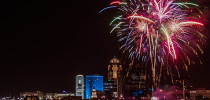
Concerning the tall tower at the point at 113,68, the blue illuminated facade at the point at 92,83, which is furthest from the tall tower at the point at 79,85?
the tall tower at the point at 113,68

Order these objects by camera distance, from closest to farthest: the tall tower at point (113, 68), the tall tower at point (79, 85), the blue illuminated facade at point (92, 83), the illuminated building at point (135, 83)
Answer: the illuminated building at point (135, 83)
the blue illuminated facade at point (92, 83)
the tall tower at point (79, 85)
the tall tower at point (113, 68)

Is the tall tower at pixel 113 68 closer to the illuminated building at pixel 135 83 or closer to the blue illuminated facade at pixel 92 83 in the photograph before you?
the illuminated building at pixel 135 83

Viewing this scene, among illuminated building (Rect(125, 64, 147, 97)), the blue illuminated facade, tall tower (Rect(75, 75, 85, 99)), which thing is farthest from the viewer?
tall tower (Rect(75, 75, 85, 99))

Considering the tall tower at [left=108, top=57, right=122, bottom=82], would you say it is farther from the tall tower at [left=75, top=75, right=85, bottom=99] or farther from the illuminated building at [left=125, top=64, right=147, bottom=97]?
the tall tower at [left=75, top=75, right=85, bottom=99]

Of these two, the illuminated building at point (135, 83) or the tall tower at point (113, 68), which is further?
the tall tower at point (113, 68)

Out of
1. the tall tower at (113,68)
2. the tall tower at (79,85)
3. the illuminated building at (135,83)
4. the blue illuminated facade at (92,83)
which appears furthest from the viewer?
the tall tower at (113,68)

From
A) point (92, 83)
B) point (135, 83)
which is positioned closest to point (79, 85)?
point (92, 83)

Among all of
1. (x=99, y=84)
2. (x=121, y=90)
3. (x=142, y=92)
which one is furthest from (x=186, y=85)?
(x=99, y=84)

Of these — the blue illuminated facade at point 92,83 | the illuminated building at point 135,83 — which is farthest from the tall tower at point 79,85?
the illuminated building at point 135,83

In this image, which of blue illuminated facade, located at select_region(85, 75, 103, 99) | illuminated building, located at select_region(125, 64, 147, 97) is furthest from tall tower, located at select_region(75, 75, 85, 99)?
illuminated building, located at select_region(125, 64, 147, 97)

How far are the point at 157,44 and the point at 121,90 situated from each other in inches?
3566

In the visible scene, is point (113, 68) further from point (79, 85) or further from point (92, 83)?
point (79, 85)

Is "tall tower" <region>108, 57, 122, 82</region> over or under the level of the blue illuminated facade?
over

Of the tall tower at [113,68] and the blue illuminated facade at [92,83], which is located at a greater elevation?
the tall tower at [113,68]
